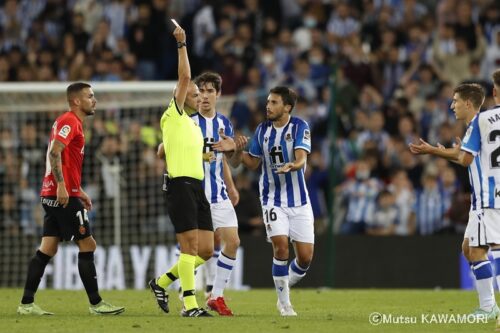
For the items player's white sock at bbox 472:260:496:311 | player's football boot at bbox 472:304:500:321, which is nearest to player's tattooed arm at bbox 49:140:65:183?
player's white sock at bbox 472:260:496:311

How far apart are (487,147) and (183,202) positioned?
294 cm

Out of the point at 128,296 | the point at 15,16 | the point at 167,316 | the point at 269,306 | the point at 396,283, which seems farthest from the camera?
the point at 15,16

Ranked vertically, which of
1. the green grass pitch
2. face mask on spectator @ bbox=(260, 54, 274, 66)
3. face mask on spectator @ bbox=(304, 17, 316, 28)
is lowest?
the green grass pitch

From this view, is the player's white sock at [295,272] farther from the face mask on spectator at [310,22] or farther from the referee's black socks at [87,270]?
the face mask on spectator at [310,22]

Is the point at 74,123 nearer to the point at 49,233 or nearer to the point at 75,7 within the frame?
the point at 49,233

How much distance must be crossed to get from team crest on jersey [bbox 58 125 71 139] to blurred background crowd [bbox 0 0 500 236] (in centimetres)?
765

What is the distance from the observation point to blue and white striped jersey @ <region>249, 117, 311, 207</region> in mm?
12992

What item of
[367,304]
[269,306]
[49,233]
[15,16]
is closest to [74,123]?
[49,233]

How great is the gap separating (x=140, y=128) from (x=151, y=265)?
2.34m

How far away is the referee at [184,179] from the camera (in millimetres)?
11609

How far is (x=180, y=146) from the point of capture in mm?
11742

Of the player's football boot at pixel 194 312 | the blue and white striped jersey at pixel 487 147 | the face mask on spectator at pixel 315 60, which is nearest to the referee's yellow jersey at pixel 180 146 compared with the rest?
the player's football boot at pixel 194 312

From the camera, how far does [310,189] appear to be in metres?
20.3

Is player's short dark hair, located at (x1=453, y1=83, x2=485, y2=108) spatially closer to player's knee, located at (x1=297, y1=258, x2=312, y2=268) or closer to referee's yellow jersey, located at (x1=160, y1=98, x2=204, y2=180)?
player's knee, located at (x1=297, y1=258, x2=312, y2=268)
